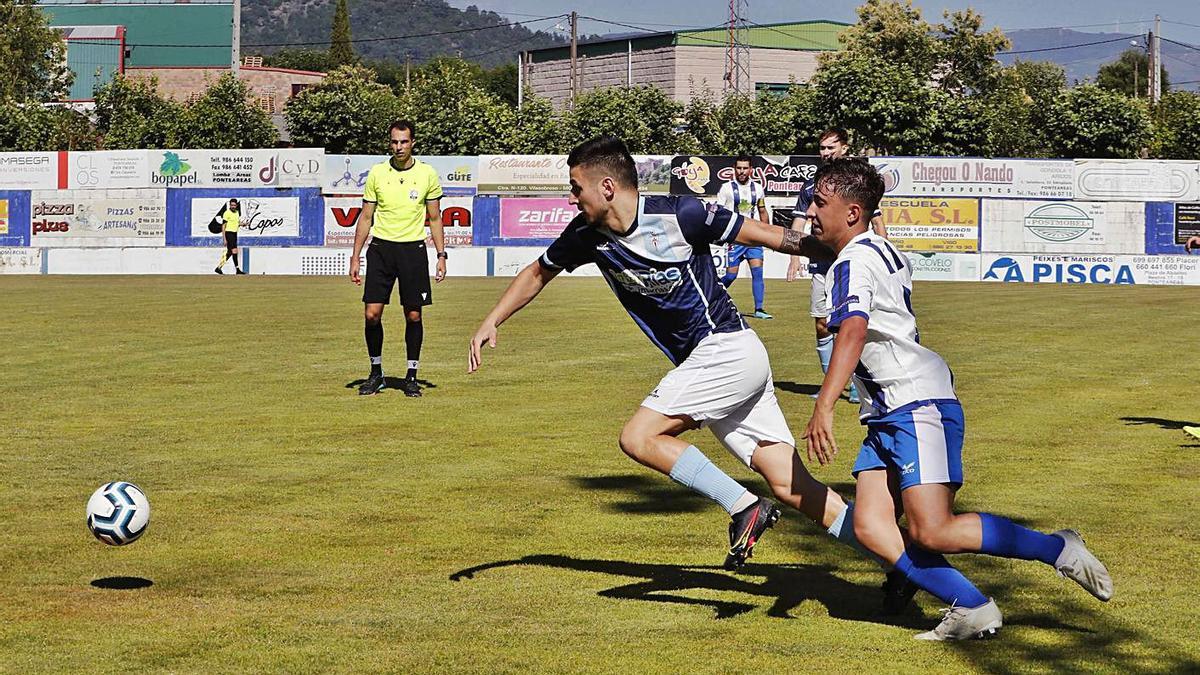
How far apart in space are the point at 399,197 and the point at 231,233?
25.8 m

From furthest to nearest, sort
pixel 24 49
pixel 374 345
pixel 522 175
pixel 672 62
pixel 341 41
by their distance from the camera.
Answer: pixel 341 41, pixel 672 62, pixel 24 49, pixel 522 175, pixel 374 345

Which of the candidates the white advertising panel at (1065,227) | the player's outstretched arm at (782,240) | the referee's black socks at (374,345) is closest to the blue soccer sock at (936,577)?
the player's outstretched arm at (782,240)

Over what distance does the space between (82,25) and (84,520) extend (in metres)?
106

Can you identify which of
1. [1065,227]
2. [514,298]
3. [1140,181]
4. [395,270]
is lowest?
[514,298]

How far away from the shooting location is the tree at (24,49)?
6794 cm

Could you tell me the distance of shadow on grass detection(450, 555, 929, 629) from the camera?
18.9 feet

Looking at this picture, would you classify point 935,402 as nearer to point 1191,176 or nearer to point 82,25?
point 1191,176

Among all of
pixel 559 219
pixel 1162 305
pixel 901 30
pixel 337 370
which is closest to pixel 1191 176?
pixel 1162 305

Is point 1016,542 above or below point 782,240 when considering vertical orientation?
below

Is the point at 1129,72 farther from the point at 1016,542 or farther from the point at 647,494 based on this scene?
the point at 1016,542

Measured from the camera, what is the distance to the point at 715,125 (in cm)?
4956

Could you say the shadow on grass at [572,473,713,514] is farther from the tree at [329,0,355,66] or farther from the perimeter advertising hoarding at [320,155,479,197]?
the tree at [329,0,355,66]

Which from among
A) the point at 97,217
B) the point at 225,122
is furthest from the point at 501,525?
the point at 225,122

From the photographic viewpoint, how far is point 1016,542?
17.2 ft
